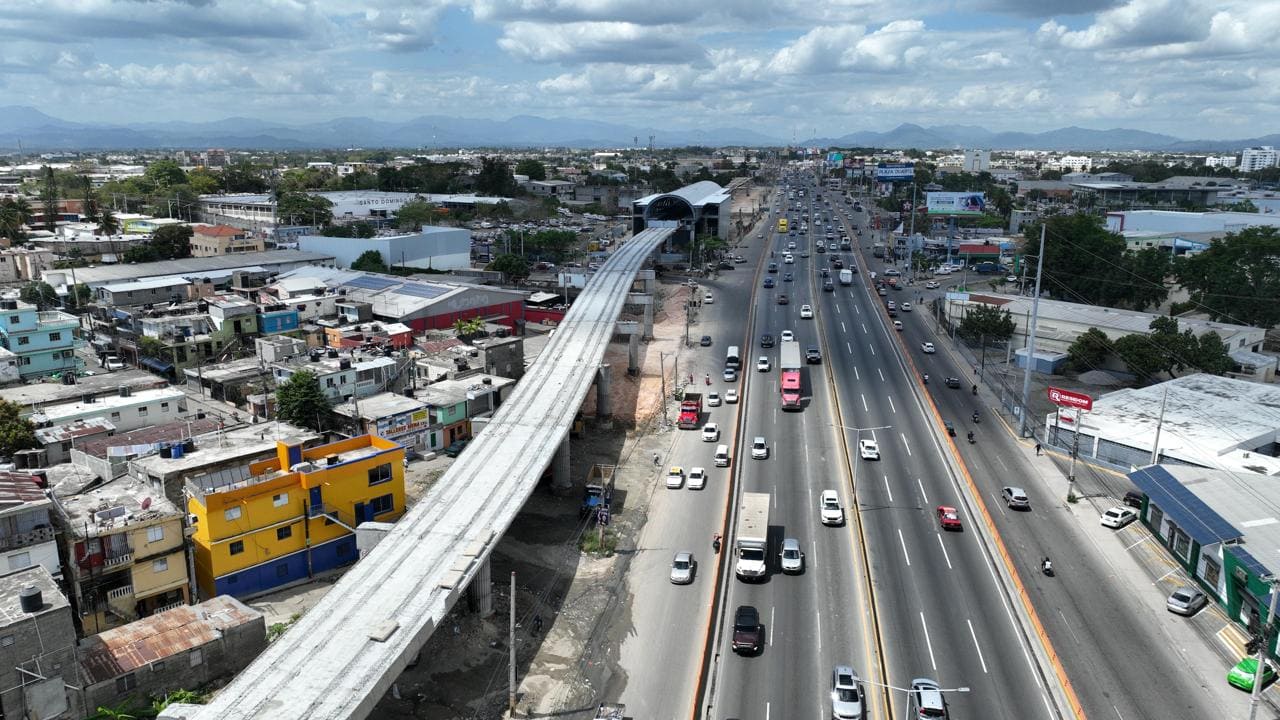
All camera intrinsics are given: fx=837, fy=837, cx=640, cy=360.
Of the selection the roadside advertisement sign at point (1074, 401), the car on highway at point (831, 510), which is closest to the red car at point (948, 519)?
the car on highway at point (831, 510)

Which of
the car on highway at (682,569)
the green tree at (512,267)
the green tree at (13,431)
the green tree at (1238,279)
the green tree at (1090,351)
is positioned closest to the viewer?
the car on highway at (682,569)

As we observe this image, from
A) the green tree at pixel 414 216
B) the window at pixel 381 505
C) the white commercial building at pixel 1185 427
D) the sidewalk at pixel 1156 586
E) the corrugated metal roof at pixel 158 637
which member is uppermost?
the green tree at pixel 414 216

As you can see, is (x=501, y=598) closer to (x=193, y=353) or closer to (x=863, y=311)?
(x=193, y=353)

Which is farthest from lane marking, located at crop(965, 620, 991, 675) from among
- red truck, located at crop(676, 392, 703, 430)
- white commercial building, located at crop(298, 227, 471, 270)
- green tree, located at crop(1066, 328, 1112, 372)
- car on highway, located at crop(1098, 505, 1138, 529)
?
white commercial building, located at crop(298, 227, 471, 270)

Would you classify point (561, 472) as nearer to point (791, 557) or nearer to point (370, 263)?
point (791, 557)

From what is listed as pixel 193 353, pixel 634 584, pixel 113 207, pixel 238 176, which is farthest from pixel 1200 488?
pixel 238 176

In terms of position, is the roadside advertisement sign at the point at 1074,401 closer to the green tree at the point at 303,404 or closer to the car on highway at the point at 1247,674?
the car on highway at the point at 1247,674

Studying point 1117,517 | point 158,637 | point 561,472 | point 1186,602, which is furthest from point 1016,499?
point 158,637
